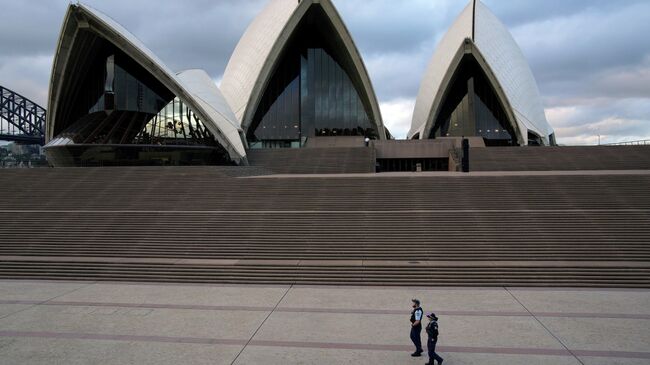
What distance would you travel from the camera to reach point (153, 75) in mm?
25359

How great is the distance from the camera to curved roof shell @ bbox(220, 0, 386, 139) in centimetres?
3106

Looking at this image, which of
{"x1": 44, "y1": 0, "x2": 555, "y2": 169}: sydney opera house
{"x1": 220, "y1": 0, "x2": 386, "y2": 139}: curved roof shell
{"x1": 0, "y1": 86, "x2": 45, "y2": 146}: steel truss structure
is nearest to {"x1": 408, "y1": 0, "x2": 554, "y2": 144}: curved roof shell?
{"x1": 44, "y1": 0, "x2": 555, "y2": 169}: sydney opera house

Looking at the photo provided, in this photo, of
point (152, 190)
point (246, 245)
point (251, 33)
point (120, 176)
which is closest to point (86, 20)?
point (120, 176)

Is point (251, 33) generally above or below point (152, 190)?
above

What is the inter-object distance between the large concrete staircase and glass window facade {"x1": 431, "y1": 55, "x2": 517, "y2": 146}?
21.6m

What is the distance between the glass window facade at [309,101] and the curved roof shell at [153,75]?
6.77m

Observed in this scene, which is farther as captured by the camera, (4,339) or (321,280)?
(321,280)

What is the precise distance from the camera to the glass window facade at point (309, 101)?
119 ft

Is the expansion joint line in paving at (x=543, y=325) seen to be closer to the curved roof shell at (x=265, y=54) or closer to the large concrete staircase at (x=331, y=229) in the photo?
the large concrete staircase at (x=331, y=229)

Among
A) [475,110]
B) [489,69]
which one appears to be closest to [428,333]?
[489,69]

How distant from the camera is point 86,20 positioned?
23.3 meters

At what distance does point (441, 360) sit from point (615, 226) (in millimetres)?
9531

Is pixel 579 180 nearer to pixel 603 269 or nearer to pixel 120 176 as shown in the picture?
pixel 603 269

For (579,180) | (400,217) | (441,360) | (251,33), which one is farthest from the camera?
(251,33)
